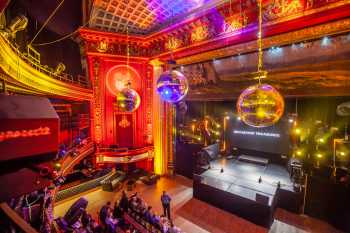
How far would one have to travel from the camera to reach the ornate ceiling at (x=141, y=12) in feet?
18.7

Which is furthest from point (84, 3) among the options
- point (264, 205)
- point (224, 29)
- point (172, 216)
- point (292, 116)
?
point (292, 116)

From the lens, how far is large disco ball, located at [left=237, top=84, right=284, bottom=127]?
2.27m

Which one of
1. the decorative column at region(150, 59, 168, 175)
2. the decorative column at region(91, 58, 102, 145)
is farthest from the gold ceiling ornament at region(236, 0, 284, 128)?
the decorative column at region(91, 58, 102, 145)

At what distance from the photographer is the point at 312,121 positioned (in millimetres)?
7105

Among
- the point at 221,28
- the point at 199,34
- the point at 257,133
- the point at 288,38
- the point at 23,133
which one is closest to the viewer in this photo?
the point at 23,133

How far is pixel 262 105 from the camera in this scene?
228 cm

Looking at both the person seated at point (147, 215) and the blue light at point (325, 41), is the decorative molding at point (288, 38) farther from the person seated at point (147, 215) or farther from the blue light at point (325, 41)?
the person seated at point (147, 215)

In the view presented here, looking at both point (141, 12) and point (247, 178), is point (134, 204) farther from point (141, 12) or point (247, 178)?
point (141, 12)

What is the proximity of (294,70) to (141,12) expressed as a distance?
5617mm

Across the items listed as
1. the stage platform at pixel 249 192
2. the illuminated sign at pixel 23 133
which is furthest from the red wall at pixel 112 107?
the illuminated sign at pixel 23 133

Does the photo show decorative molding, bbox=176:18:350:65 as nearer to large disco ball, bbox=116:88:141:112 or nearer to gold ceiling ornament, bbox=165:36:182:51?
gold ceiling ornament, bbox=165:36:182:51

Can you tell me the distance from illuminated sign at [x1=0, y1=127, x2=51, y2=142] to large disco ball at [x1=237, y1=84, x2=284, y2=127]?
2.44m

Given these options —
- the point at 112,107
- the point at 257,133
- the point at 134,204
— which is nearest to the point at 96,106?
the point at 112,107

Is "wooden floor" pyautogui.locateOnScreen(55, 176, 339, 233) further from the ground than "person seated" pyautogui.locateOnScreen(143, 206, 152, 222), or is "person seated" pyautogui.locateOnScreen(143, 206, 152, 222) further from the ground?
"person seated" pyautogui.locateOnScreen(143, 206, 152, 222)
